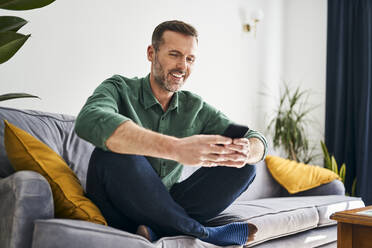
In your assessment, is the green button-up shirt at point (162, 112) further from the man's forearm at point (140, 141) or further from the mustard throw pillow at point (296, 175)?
the mustard throw pillow at point (296, 175)

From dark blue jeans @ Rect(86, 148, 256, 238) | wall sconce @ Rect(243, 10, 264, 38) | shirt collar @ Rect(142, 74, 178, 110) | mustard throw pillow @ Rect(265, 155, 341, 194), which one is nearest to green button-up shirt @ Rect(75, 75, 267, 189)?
shirt collar @ Rect(142, 74, 178, 110)

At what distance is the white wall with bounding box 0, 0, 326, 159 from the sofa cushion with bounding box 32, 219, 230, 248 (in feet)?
4.23

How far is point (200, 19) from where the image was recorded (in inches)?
141

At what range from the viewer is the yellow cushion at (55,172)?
4.64 ft

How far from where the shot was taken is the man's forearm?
1.30 metres

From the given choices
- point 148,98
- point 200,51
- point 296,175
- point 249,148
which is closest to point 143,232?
point 249,148

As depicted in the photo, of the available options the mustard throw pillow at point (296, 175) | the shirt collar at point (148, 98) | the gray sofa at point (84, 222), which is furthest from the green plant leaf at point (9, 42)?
the mustard throw pillow at point (296, 175)

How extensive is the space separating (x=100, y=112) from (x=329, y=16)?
3606 mm

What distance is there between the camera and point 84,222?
131 centimetres

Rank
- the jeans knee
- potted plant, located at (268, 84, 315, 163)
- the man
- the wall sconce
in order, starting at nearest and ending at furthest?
the man, the jeans knee, the wall sconce, potted plant, located at (268, 84, 315, 163)

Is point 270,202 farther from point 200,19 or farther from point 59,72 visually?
point 200,19

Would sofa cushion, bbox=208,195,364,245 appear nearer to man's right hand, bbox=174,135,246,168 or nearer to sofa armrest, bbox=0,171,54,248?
man's right hand, bbox=174,135,246,168

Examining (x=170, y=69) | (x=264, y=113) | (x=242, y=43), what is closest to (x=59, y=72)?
(x=170, y=69)

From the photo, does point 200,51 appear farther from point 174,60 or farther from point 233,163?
point 233,163
